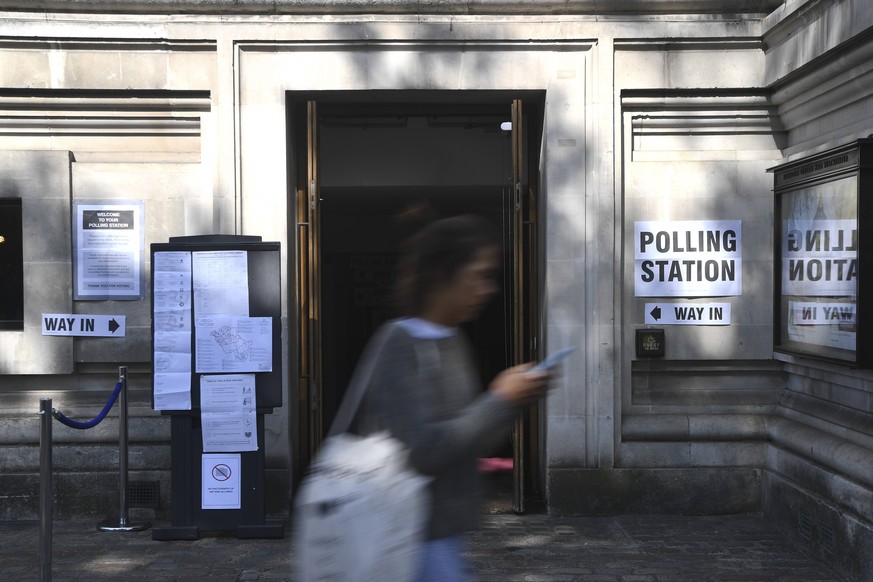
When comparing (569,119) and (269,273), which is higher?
(569,119)

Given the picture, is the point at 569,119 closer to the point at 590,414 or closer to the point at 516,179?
the point at 516,179

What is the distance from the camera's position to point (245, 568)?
5.59 metres

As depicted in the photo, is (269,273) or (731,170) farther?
(731,170)

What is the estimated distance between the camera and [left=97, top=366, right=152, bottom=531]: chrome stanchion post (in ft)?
20.9

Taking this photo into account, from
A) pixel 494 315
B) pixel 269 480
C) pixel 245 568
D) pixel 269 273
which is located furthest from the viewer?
pixel 494 315

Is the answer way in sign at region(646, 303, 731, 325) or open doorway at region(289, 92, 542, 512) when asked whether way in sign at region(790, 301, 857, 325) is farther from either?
open doorway at region(289, 92, 542, 512)

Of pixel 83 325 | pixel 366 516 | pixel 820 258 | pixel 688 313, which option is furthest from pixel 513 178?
pixel 366 516

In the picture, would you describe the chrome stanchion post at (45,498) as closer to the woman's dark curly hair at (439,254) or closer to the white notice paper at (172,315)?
the white notice paper at (172,315)

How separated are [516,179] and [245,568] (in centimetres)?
351

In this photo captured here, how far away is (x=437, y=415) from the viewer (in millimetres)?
2205

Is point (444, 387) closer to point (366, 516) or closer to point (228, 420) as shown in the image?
point (366, 516)

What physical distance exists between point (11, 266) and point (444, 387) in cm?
593

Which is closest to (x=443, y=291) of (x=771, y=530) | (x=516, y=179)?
(x=516, y=179)

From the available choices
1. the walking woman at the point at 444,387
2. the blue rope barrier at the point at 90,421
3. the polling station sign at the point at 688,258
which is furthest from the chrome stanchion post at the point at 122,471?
the walking woman at the point at 444,387
